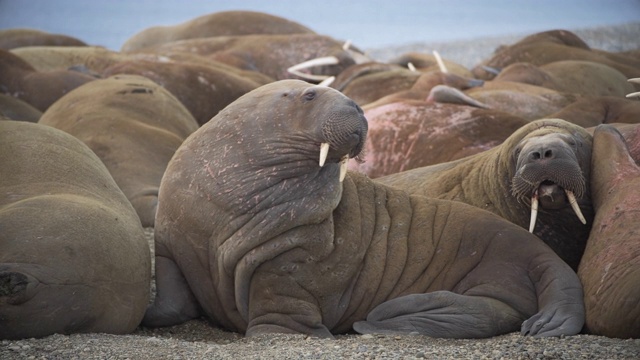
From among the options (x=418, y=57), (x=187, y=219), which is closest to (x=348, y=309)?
(x=187, y=219)

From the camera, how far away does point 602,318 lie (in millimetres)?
4910

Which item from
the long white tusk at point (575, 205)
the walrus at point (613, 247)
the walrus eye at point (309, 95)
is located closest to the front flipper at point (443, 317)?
the walrus at point (613, 247)

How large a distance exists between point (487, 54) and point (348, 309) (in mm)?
15116

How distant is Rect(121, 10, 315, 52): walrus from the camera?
17562 mm

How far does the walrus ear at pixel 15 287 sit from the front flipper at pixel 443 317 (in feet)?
5.28

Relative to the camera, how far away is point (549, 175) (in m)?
5.48

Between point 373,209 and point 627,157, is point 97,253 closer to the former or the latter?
point 373,209

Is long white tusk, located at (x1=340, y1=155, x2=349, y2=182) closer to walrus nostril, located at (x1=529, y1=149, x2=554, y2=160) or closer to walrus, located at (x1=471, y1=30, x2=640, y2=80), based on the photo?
walrus nostril, located at (x1=529, y1=149, x2=554, y2=160)

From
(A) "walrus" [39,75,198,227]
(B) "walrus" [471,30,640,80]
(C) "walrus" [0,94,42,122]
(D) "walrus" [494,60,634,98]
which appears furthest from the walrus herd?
(B) "walrus" [471,30,640,80]

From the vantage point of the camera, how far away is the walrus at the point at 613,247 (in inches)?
190

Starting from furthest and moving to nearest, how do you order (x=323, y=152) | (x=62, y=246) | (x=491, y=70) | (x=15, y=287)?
1. (x=491, y=70)
2. (x=323, y=152)
3. (x=62, y=246)
4. (x=15, y=287)

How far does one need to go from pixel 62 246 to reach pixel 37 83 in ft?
20.0

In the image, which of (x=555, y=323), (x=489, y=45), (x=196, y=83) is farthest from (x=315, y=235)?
(x=489, y=45)

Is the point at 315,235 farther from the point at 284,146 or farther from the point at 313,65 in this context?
the point at 313,65
